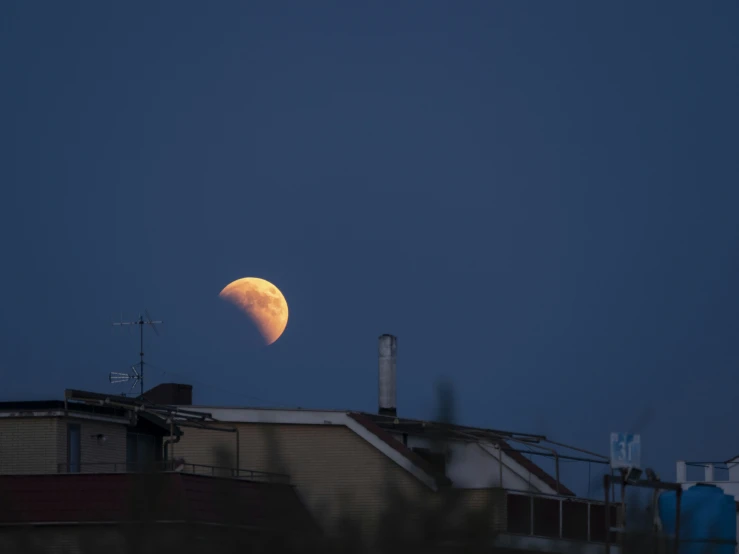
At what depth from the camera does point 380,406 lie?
39.1 m

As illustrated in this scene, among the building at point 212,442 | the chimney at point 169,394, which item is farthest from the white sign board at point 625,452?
the chimney at point 169,394

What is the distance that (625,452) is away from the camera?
74.2ft

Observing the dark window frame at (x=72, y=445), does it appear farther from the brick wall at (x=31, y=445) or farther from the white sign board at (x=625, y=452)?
the white sign board at (x=625, y=452)

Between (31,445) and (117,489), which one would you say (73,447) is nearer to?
(31,445)

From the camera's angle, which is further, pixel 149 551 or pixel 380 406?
pixel 380 406

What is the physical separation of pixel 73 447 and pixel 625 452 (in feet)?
44.0

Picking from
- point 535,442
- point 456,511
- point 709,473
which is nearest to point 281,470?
point 456,511

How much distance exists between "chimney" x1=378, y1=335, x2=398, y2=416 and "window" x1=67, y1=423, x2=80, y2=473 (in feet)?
40.0

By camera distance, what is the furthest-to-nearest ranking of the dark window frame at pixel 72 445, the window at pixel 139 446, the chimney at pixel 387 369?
the chimney at pixel 387 369, the window at pixel 139 446, the dark window frame at pixel 72 445

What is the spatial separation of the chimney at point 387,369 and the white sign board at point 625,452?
16.6 metres

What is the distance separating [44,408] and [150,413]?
99.1 inches

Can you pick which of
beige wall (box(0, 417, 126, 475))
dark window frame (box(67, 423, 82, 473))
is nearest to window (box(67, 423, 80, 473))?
dark window frame (box(67, 423, 82, 473))

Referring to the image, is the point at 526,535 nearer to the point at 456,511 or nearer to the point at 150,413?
the point at 456,511

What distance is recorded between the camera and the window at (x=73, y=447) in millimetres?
28719
